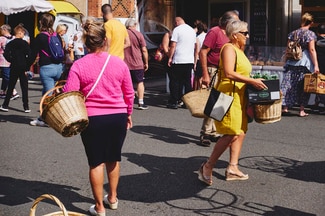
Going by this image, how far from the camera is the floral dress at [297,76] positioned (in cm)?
1099

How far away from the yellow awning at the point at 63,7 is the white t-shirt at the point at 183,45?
7716 mm

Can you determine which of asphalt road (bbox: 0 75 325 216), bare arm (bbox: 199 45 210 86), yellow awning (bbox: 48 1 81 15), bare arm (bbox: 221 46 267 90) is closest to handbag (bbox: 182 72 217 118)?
bare arm (bbox: 199 45 210 86)

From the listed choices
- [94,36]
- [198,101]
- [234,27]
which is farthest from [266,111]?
[94,36]

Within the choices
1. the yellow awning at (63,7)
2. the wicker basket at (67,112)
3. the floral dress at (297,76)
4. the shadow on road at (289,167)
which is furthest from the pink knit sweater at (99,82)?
the yellow awning at (63,7)

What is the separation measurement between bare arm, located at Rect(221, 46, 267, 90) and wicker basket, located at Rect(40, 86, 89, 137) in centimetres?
171

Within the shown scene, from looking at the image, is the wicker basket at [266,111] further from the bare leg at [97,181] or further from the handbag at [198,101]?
the bare leg at [97,181]

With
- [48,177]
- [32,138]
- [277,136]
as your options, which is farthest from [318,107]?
[48,177]

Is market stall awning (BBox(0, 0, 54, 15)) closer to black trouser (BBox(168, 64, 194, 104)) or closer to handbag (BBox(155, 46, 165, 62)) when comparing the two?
handbag (BBox(155, 46, 165, 62))

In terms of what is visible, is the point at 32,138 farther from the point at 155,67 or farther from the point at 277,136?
the point at 155,67

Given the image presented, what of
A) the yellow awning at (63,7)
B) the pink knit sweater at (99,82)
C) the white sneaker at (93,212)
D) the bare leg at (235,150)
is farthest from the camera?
the yellow awning at (63,7)

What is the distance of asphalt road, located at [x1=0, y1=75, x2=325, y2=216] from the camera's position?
19.4 ft

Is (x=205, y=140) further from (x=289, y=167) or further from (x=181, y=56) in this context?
(x=181, y=56)

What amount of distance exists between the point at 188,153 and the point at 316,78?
3610mm

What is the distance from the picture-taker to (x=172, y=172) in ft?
23.5
